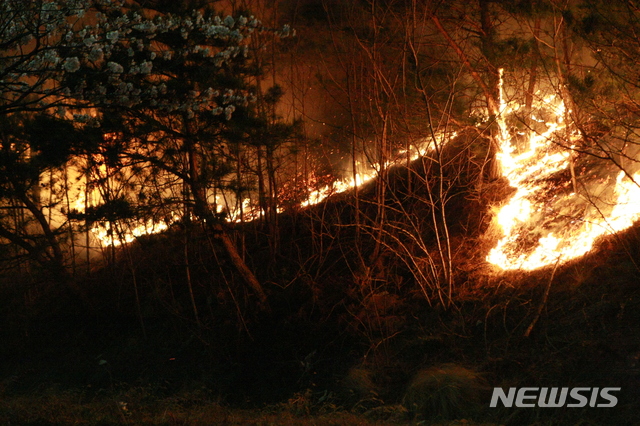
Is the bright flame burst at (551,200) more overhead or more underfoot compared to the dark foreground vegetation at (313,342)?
more overhead

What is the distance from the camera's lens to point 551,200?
10875mm

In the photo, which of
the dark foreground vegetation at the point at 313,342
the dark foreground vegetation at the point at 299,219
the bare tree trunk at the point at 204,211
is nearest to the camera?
the dark foreground vegetation at the point at 313,342

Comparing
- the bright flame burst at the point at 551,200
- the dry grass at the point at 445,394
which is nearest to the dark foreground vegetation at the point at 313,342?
the dry grass at the point at 445,394

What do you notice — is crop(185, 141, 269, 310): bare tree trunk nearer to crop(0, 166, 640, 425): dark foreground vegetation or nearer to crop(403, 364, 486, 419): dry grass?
crop(0, 166, 640, 425): dark foreground vegetation

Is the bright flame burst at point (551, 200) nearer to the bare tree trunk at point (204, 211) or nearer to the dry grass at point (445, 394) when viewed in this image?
the dry grass at point (445, 394)

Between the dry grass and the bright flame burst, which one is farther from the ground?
the bright flame burst

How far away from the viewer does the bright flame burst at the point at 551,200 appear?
9.58m

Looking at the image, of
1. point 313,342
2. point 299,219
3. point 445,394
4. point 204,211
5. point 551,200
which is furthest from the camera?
point 299,219

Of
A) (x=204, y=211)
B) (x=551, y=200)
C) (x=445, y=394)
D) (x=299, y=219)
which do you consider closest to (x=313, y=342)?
(x=204, y=211)

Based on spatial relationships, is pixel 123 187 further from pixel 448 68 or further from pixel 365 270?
pixel 448 68

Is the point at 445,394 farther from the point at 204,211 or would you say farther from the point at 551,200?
the point at 204,211

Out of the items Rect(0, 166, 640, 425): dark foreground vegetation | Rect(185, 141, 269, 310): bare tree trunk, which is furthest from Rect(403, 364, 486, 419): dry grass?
Rect(185, 141, 269, 310): bare tree trunk

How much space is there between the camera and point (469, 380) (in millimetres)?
7559

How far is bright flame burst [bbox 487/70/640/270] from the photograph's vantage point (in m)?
9.58
